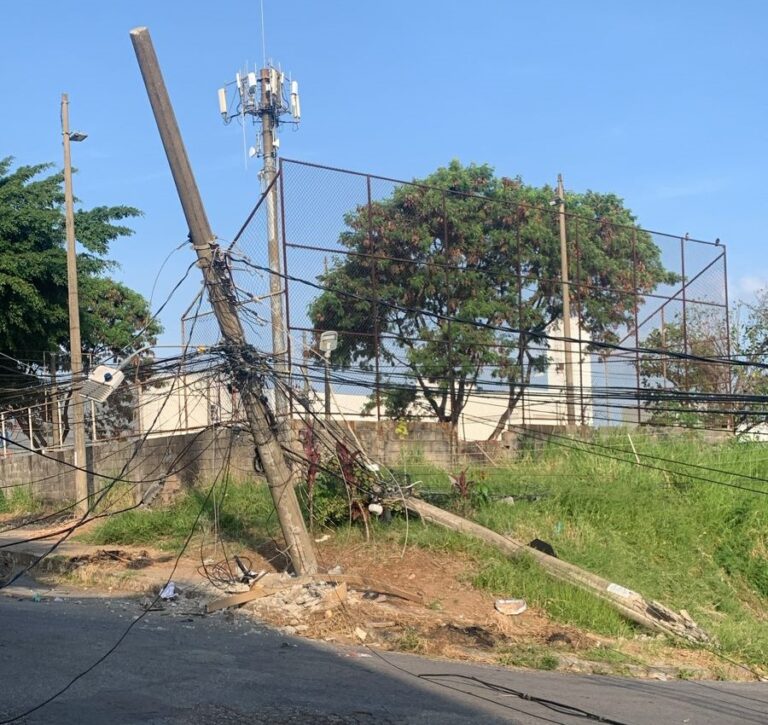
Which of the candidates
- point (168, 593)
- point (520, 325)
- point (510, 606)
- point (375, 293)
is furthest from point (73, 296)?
point (510, 606)

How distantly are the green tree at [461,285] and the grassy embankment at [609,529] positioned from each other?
182 cm

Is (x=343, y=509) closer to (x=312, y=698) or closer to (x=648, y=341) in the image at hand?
(x=312, y=698)

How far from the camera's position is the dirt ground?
10414mm

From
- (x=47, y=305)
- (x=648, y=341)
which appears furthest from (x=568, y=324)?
(x=47, y=305)

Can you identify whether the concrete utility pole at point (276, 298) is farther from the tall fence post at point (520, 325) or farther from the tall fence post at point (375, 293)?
the tall fence post at point (520, 325)

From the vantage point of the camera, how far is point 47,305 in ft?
67.7

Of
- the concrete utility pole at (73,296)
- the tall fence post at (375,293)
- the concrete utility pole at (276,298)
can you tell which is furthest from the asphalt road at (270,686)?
the concrete utility pole at (73,296)

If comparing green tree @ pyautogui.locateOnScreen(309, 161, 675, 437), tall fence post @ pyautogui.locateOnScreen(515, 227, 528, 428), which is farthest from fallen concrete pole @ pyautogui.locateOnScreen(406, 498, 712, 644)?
tall fence post @ pyautogui.locateOnScreen(515, 227, 528, 428)

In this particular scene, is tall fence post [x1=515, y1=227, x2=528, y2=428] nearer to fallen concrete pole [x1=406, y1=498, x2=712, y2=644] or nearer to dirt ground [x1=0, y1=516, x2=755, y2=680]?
fallen concrete pole [x1=406, y1=498, x2=712, y2=644]

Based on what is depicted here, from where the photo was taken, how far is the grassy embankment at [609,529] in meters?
12.3

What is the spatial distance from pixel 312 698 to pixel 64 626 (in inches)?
153

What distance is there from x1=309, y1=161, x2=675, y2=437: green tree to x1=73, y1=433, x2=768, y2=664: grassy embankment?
1.82 meters

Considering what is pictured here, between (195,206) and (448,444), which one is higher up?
(195,206)

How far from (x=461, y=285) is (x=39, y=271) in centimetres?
880
